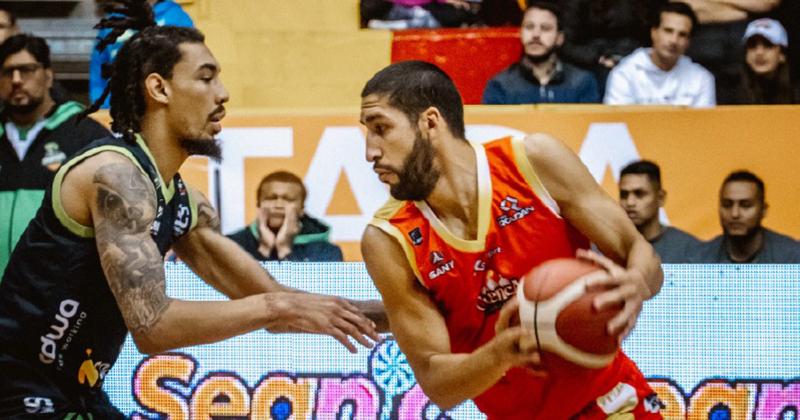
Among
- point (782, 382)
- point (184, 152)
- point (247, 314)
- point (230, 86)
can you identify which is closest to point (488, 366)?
point (247, 314)

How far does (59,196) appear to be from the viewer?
4176 millimetres

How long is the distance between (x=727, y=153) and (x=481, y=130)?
1.29 meters

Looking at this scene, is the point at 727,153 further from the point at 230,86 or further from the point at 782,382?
the point at 230,86

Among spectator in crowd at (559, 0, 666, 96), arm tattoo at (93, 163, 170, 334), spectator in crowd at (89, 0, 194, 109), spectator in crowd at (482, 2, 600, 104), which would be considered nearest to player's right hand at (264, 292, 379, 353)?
arm tattoo at (93, 163, 170, 334)

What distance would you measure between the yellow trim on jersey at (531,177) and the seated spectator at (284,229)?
265 centimetres

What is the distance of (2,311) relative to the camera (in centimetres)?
427

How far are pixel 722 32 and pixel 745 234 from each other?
1602 millimetres

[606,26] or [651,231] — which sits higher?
[606,26]

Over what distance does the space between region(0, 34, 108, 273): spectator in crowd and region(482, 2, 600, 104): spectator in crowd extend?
2250 mm

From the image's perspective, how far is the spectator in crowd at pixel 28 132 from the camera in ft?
22.7

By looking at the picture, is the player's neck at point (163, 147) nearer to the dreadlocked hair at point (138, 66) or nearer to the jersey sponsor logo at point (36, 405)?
the dreadlocked hair at point (138, 66)

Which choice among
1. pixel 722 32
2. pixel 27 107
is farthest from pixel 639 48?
pixel 27 107

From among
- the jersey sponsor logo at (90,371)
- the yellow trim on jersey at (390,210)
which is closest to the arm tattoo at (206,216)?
the jersey sponsor logo at (90,371)

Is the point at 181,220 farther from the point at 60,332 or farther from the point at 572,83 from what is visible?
the point at 572,83
